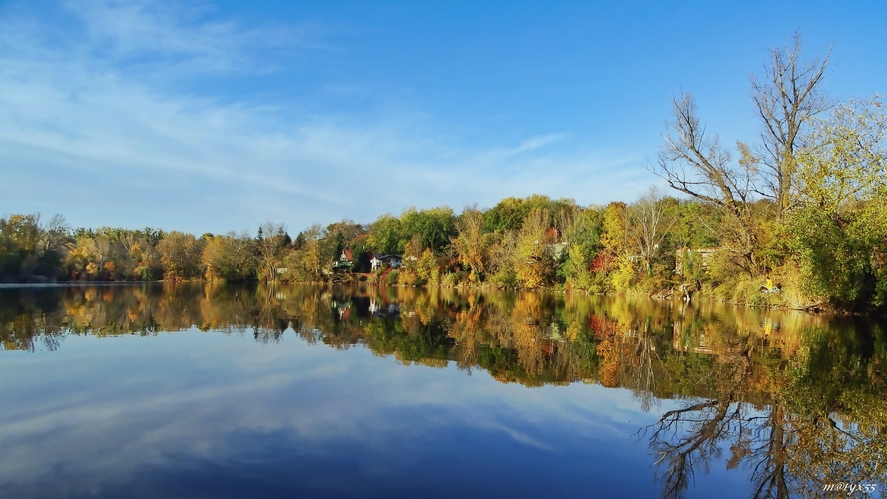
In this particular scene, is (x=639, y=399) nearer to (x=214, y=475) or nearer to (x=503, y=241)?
(x=214, y=475)

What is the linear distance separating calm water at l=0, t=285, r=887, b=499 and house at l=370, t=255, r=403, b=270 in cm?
5880

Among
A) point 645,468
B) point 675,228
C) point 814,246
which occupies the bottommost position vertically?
point 645,468

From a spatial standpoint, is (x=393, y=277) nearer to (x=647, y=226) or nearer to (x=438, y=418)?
(x=647, y=226)

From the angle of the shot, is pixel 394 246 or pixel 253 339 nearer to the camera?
pixel 253 339

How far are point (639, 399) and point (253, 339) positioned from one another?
973cm

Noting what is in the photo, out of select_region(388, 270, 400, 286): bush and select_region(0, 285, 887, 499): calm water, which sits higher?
select_region(388, 270, 400, 286): bush

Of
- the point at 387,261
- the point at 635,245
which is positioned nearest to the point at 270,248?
the point at 387,261

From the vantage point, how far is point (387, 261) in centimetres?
7356

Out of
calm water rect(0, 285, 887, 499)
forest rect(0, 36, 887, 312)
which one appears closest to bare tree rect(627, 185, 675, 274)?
forest rect(0, 36, 887, 312)

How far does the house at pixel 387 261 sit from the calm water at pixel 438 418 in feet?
193

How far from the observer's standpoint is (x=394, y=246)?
75.4 meters

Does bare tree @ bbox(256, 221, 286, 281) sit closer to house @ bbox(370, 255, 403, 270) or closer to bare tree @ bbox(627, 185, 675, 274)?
house @ bbox(370, 255, 403, 270)

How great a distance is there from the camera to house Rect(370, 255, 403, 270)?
235ft

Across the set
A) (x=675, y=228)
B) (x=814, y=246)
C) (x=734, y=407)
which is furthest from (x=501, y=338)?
(x=675, y=228)
